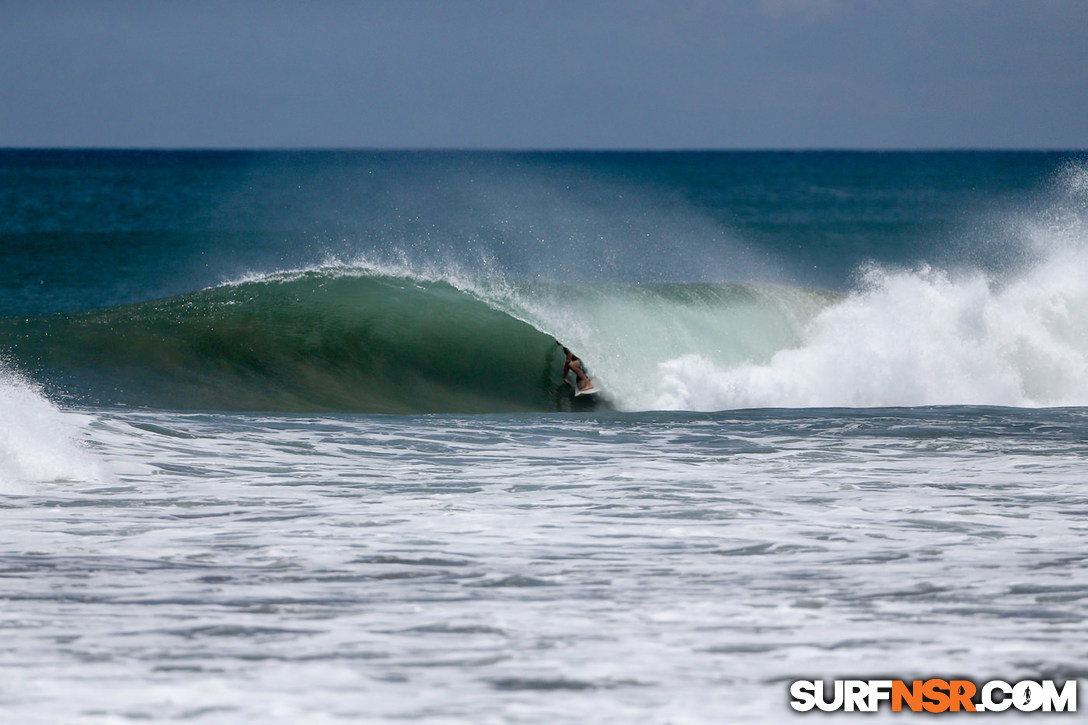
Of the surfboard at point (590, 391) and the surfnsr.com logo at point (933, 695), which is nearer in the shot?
the surfnsr.com logo at point (933, 695)

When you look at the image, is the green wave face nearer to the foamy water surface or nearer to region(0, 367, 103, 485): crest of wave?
region(0, 367, 103, 485): crest of wave

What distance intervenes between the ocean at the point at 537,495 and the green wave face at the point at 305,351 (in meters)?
0.05

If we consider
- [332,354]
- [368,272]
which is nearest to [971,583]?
[332,354]

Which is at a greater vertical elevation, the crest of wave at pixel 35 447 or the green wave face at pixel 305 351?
the green wave face at pixel 305 351

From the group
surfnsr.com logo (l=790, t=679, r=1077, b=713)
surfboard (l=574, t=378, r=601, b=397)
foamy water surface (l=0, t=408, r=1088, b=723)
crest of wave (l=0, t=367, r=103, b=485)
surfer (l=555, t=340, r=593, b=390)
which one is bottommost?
surfnsr.com logo (l=790, t=679, r=1077, b=713)

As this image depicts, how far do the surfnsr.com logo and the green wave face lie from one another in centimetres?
806

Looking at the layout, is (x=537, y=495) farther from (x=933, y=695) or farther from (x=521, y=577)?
(x=933, y=695)

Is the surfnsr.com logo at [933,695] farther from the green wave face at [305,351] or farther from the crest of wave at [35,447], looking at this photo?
the green wave face at [305,351]

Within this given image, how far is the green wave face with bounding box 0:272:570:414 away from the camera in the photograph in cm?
1204

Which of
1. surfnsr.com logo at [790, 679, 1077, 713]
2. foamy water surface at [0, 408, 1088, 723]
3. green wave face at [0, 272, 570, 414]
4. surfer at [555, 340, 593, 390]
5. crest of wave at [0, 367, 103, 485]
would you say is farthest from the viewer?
surfer at [555, 340, 593, 390]

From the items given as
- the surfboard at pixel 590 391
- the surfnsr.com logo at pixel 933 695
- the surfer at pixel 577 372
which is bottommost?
the surfnsr.com logo at pixel 933 695

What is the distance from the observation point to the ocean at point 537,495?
4.27 metres

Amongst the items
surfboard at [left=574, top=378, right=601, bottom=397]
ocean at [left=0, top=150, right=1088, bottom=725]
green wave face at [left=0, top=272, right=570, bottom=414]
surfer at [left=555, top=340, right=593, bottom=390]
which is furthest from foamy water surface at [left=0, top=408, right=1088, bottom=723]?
surfer at [left=555, top=340, right=593, bottom=390]

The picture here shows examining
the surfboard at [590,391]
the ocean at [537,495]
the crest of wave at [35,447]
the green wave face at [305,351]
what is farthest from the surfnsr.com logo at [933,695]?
the surfboard at [590,391]
